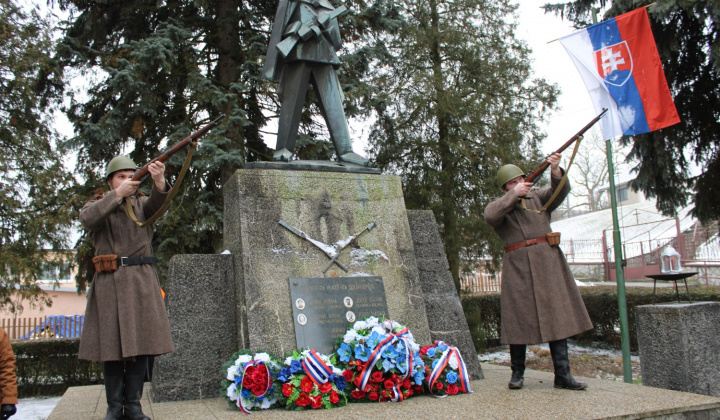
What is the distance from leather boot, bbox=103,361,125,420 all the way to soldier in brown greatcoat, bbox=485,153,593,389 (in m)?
2.66

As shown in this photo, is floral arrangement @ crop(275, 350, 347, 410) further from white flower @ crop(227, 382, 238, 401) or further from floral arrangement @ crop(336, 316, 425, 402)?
white flower @ crop(227, 382, 238, 401)

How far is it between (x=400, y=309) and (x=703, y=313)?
2335 millimetres

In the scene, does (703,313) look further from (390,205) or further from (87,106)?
(87,106)

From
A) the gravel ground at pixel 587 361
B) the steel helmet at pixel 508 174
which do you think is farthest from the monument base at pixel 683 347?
the gravel ground at pixel 587 361

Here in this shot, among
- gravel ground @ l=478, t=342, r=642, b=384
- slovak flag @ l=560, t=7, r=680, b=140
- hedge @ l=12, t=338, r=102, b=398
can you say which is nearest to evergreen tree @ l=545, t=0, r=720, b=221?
slovak flag @ l=560, t=7, r=680, b=140

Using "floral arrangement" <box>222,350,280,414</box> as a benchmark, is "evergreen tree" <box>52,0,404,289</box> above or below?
above

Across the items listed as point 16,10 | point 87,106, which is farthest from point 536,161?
point 16,10

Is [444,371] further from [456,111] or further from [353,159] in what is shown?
[456,111]

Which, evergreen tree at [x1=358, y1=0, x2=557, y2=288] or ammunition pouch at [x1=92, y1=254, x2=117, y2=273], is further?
evergreen tree at [x1=358, y1=0, x2=557, y2=288]

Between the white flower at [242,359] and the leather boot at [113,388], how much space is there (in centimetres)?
73

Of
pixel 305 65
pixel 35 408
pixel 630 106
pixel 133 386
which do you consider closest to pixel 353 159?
pixel 305 65

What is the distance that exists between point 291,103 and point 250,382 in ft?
8.57

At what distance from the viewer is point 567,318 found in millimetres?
4133

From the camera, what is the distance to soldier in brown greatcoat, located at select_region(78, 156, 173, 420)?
3320mm
